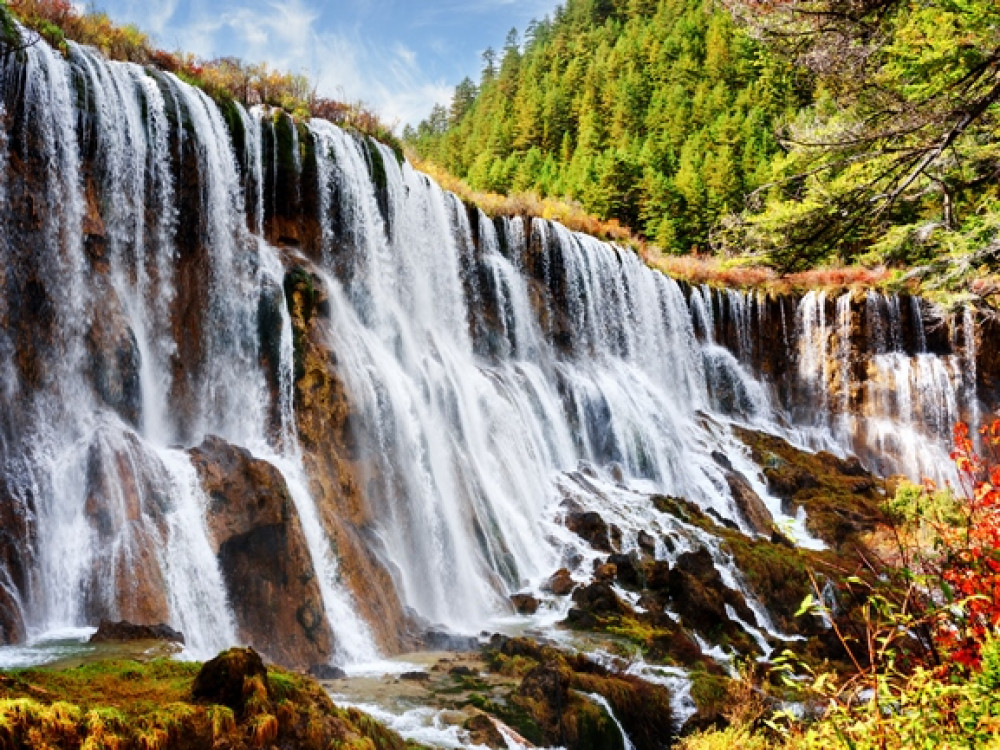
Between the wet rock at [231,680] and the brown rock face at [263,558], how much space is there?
16.1ft

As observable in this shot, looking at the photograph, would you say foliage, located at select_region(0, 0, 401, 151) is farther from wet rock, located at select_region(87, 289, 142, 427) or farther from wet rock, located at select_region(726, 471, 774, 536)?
wet rock, located at select_region(726, 471, 774, 536)

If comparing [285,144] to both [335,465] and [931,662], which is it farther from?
[931,662]

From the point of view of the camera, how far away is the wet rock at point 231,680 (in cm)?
454

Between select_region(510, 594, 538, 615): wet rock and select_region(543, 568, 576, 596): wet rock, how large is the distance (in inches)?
24.9

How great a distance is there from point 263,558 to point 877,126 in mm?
9198

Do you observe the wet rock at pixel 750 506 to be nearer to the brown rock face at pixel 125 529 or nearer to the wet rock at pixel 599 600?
the wet rock at pixel 599 600

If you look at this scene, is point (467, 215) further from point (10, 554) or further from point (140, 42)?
point (10, 554)

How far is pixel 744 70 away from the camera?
190 feet

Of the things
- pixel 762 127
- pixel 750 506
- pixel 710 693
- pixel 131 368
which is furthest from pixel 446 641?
pixel 762 127

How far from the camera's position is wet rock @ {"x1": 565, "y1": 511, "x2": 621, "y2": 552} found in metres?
15.5

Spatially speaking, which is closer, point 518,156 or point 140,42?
point 140,42

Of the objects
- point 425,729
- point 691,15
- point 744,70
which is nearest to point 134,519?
point 425,729

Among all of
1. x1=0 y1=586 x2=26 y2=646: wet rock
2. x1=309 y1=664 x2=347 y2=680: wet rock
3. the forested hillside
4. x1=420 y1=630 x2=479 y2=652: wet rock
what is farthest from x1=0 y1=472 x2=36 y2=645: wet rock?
the forested hillside

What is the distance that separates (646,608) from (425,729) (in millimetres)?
6720
